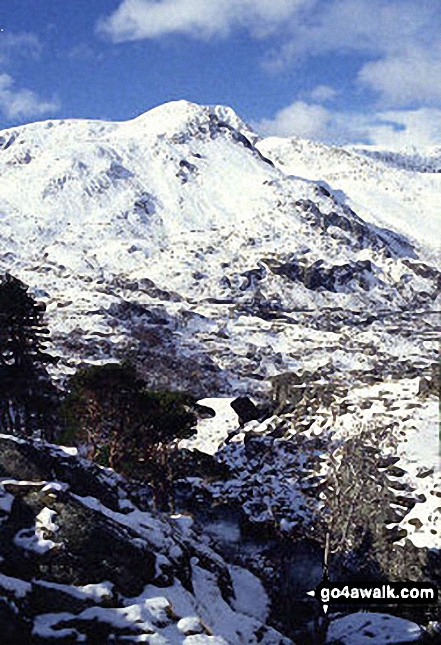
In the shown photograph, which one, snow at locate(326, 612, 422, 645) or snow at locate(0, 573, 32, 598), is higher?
snow at locate(0, 573, 32, 598)

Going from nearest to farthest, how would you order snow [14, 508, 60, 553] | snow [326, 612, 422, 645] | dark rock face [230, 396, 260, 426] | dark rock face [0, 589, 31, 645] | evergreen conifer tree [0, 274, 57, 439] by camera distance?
dark rock face [0, 589, 31, 645] → snow [14, 508, 60, 553] → snow [326, 612, 422, 645] → evergreen conifer tree [0, 274, 57, 439] → dark rock face [230, 396, 260, 426]

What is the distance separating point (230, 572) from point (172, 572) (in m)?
8.27

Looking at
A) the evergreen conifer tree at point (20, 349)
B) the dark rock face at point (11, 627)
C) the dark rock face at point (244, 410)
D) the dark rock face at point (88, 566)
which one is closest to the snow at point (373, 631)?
the dark rock face at point (88, 566)

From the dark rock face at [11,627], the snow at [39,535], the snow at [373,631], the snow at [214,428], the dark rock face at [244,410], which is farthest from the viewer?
the dark rock face at [244,410]

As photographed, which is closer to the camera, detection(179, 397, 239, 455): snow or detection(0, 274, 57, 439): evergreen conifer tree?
detection(0, 274, 57, 439): evergreen conifer tree

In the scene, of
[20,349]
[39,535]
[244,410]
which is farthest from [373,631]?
[244,410]

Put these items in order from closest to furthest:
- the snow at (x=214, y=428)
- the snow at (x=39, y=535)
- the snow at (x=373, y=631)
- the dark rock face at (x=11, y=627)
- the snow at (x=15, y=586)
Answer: the dark rock face at (x=11, y=627)
the snow at (x=15, y=586)
the snow at (x=39, y=535)
the snow at (x=373, y=631)
the snow at (x=214, y=428)

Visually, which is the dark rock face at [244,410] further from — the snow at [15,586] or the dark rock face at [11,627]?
the dark rock face at [11,627]

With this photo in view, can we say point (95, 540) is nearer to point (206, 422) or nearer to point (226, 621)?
point (226, 621)

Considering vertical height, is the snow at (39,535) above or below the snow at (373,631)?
above

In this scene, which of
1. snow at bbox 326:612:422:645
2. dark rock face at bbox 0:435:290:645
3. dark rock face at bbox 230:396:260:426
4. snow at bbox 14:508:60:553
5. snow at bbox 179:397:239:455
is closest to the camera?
dark rock face at bbox 0:435:290:645

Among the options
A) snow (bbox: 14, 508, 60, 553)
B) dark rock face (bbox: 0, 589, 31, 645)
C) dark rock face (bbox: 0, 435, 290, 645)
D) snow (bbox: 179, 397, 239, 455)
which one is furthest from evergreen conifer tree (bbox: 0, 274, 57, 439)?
dark rock face (bbox: 0, 589, 31, 645)

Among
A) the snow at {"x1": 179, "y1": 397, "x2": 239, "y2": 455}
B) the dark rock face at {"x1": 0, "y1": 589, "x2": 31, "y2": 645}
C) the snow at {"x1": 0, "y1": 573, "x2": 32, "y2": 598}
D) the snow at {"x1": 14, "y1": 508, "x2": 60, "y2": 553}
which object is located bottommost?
the dark rock face at {"x1": 0, "y1": 589, "x2": 31, "y2": 645}

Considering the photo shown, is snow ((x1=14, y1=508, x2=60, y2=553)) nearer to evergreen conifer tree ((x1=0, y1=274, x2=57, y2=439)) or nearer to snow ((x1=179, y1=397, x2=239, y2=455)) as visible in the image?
evergreen conifer tree ((x1=0, y1=274, x2=57, y2=439))
